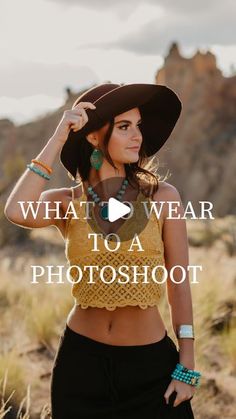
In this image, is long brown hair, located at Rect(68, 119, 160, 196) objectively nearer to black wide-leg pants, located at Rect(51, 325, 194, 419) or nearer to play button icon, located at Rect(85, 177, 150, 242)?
play button icon, located at Rect(85, 177, 150, 242)

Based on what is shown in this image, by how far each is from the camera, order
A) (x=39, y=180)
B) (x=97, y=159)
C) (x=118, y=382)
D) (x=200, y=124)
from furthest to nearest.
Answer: (x=200, y=124)
(x=97, y=159)
(x=39, y=180)
(x=118, y=382)

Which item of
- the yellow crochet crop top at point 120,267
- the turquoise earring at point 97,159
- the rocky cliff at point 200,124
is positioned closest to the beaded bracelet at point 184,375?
the yellow crochet crop top at point 120,267

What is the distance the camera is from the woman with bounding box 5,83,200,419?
3.43 meters

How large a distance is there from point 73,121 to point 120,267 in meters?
0.74

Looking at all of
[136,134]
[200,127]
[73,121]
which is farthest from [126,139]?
[200,127]

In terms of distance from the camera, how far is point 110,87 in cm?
380

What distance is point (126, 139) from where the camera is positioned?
12.0 ft

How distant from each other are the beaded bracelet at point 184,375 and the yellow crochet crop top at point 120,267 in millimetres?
316

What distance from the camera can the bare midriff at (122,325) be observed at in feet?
11.3

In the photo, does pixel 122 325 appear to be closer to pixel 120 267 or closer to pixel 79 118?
pixel 120 267

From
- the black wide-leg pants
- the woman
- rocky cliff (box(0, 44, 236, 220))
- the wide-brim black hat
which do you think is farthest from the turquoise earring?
rocky cliff (box(0, 44, 236, 220))

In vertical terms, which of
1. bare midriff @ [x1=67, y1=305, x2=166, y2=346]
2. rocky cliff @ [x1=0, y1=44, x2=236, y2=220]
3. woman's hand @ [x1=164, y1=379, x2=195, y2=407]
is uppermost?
rocky cliff @ [x1=0, y1=44, x2=236, y2=220]

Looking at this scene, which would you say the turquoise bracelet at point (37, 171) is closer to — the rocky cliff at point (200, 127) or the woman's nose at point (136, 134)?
the woman's nose at point (136, 134)

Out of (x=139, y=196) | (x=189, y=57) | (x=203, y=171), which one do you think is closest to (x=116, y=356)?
(x=139, y=196)
